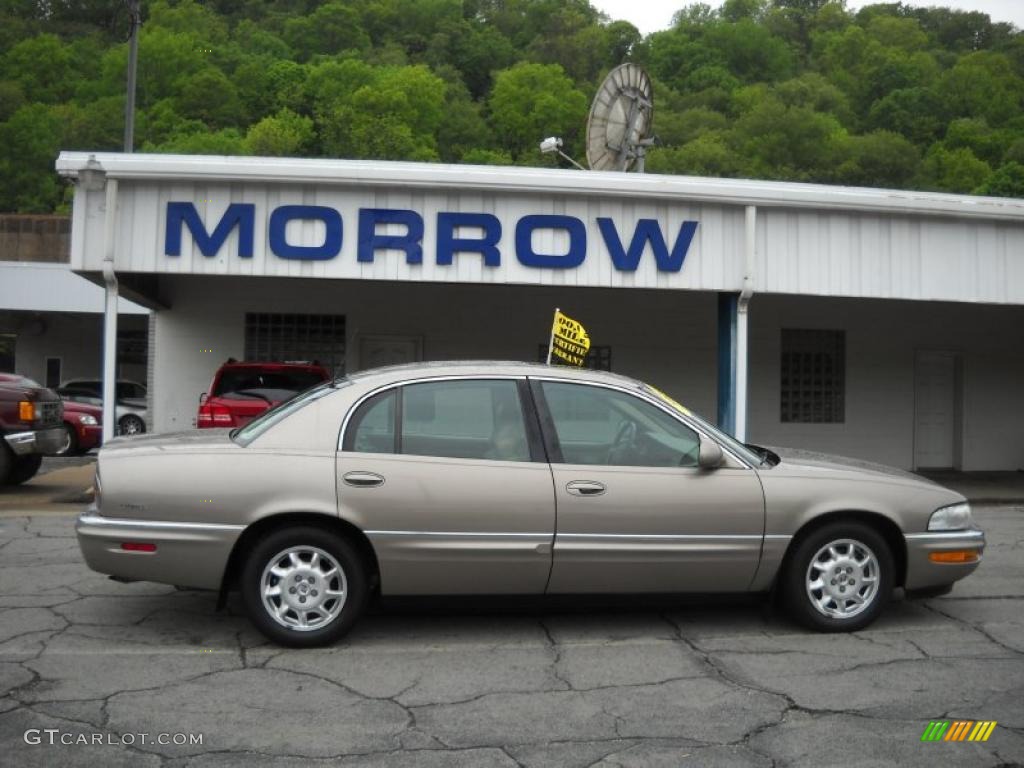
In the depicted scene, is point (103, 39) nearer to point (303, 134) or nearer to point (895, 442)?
point (303, 134)

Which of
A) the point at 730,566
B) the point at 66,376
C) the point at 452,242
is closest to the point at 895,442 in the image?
the point at 452,242

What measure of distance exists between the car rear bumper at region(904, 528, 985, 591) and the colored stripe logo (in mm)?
1449

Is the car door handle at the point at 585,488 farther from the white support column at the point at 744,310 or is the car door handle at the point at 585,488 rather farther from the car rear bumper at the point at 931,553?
the white support column at the point at 744,310

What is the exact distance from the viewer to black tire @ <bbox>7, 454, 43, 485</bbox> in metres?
12.9

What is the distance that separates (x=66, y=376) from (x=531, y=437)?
27.6 metres

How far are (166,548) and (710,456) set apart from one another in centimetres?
297

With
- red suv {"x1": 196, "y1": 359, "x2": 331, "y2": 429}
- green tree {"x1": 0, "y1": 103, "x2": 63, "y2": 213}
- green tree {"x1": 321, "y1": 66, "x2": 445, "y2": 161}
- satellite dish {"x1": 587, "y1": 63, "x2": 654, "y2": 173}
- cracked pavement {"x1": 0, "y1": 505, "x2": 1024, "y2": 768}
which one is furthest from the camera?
green tree {"x1": 321, "y1": 66, "x2": 445, "y2": 161}

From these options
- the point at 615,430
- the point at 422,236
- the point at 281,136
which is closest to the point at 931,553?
the point at 615,430

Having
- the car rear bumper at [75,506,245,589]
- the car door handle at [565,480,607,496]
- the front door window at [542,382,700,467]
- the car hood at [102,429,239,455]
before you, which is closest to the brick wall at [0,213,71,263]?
the car hood at [102,429,239,455]

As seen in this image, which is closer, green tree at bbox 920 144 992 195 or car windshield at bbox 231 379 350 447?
car windshield at bbox 231 379 350 447

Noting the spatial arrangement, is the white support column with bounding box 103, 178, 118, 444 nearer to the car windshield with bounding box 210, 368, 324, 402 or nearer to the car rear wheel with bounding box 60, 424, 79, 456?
the car windshield with bounding box 210, 368, 324, 402

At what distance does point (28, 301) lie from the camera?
2647 cm

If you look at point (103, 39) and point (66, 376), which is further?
Result: point (103, 39)

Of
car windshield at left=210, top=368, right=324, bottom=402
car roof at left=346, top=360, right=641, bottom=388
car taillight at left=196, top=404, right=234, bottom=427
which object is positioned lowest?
Result: car taillight at left=196, top=404, right=234, bottom=427
